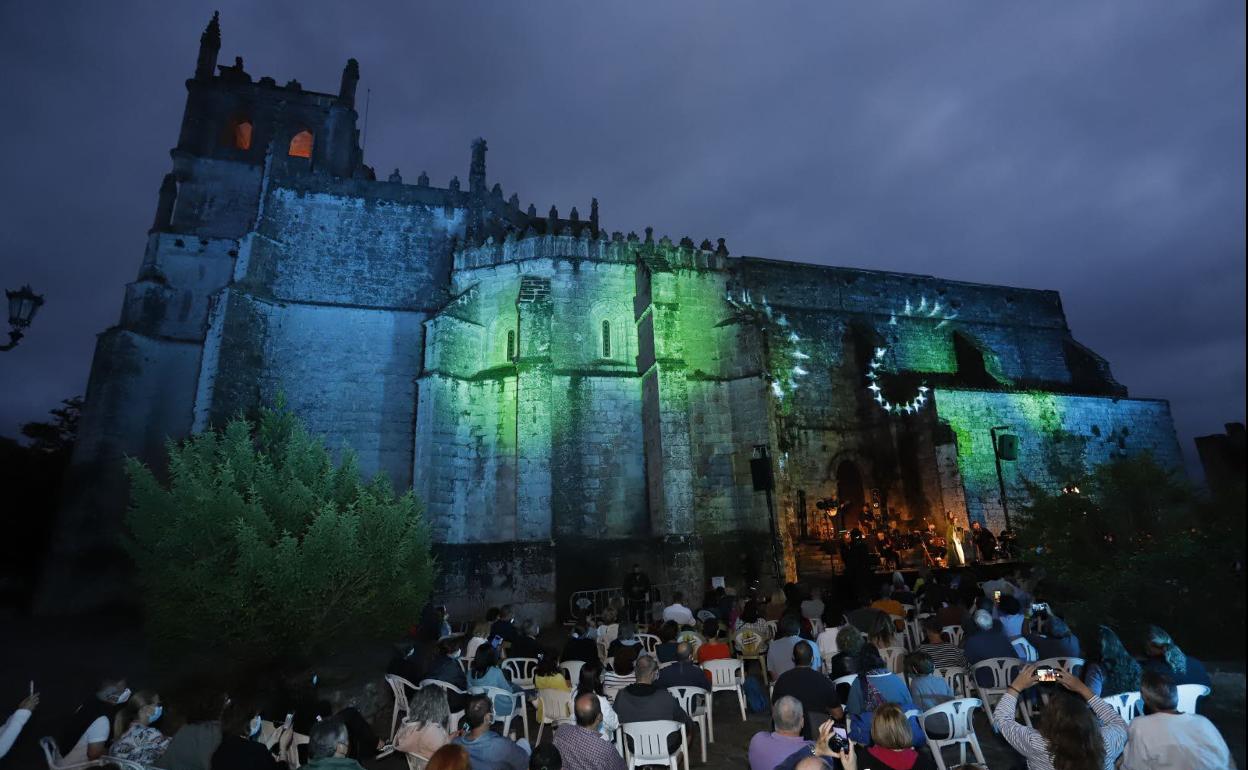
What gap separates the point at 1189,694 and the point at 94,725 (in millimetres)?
7631

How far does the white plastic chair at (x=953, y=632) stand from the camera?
7.80 meters

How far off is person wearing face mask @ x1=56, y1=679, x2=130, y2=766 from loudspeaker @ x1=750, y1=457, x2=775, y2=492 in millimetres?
11515

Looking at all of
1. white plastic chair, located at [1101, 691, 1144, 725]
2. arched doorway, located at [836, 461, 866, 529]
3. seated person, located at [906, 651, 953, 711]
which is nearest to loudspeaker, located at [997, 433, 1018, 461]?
arched doorway, located at [836, 461, 866, 529]

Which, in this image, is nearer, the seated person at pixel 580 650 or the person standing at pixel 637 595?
the seated person at pixel 580 650

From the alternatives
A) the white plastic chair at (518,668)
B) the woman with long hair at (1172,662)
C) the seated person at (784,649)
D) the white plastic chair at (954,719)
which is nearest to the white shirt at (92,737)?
the white plastic chair at (518,668)

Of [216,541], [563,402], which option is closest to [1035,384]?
[563,402]

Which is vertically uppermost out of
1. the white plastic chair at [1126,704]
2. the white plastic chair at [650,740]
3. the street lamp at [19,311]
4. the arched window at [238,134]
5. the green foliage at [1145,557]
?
the arched window at [238,134]

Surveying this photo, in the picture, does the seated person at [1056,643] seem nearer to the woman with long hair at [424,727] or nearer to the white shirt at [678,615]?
the white shirt at [678,615]

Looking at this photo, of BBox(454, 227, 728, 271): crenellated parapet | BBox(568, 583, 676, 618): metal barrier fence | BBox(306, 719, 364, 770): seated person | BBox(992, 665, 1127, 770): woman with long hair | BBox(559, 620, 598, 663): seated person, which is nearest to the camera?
BBox(992, 665, 1127, 770): woman with long hair

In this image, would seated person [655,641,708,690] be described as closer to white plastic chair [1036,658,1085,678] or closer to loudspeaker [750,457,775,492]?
white plastic chair [1036,658,1085,678]

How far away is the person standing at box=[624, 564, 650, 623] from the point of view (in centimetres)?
1280

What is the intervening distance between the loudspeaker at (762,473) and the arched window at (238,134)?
19.9m

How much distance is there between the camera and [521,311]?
1550 centimetres

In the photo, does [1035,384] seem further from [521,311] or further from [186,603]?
[186,603]
